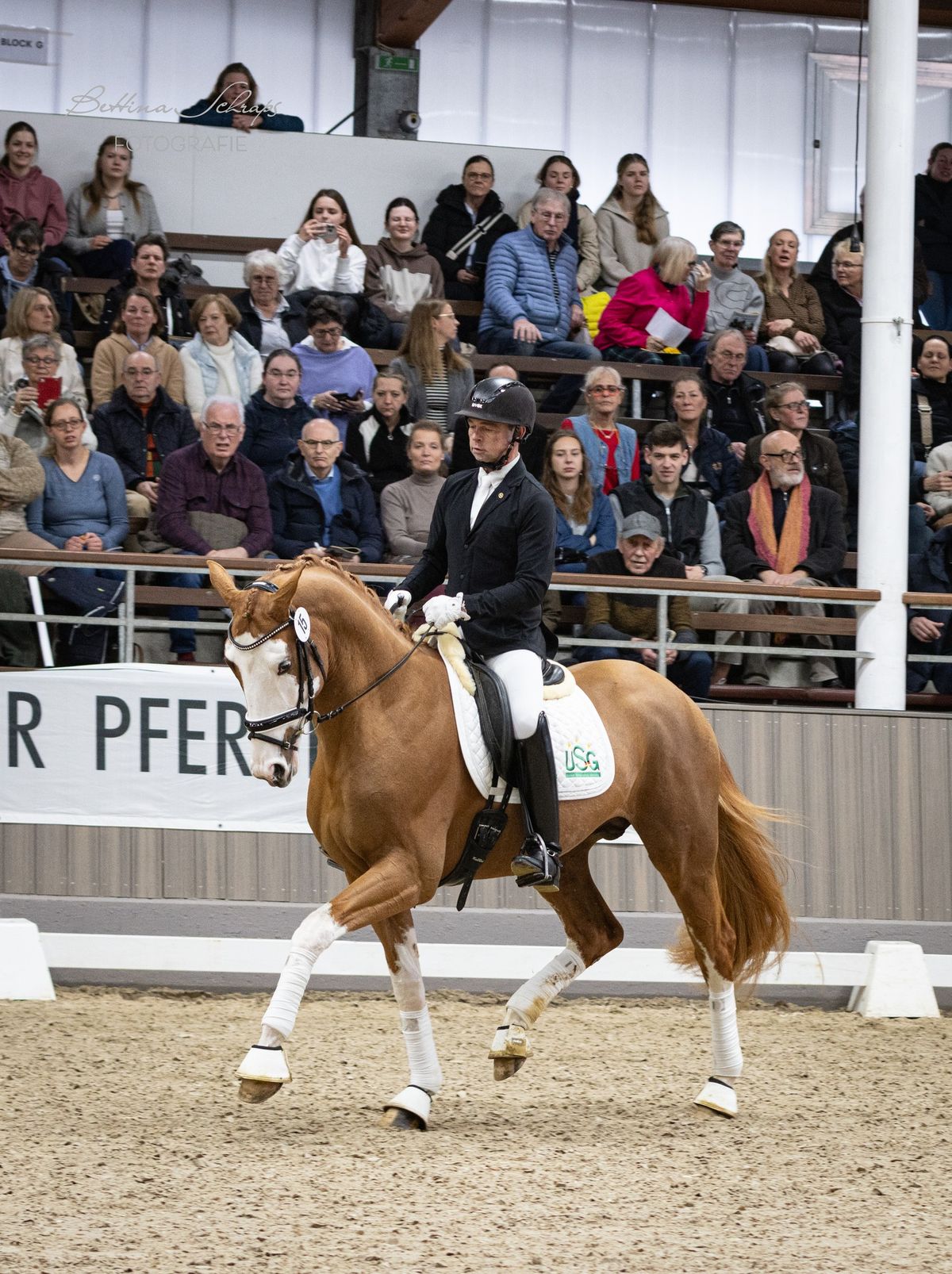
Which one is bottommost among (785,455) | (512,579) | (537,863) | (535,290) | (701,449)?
(537,863)

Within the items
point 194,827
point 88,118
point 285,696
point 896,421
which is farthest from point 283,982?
point 88,118

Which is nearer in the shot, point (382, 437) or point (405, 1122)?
point (405, 1122)

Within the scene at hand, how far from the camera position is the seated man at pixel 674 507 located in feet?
27.8

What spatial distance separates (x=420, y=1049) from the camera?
505cm

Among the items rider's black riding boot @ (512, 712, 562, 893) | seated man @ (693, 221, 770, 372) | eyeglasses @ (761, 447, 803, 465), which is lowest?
rider's black riding boot @ (512, 712, 562, 893)

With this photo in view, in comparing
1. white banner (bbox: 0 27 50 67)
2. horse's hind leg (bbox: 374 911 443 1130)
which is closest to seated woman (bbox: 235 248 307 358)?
white banner (bbox: 0 27 50 67)

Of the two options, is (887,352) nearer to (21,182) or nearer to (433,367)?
(433,367)

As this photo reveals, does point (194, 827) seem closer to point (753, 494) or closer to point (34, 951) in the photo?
point (34, 951)

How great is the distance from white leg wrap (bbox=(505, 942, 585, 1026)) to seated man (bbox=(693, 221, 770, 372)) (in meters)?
6.60

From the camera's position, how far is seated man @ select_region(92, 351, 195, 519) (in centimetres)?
865

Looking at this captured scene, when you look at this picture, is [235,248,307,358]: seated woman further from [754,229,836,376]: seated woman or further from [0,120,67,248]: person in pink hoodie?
[754,229,836,376]: seated woman

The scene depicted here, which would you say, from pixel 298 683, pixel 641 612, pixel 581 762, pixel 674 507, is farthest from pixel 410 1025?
pixel 674 507

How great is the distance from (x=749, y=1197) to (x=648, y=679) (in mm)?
1891

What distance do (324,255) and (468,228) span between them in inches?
57.3
